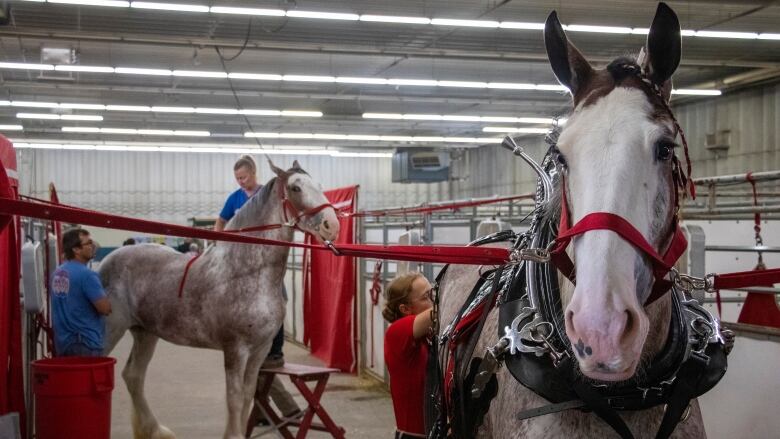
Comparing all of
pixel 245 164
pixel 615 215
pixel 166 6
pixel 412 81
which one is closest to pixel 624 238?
pixel 615 215

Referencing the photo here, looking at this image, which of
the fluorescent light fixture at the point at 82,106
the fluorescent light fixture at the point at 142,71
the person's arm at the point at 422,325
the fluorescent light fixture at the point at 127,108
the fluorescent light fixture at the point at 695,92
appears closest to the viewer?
the person's arm at the point at 422,325

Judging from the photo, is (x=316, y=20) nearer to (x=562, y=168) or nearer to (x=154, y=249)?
(x=154, y=249)

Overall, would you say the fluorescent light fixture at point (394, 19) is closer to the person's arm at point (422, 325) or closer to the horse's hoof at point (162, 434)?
the horse's hoof at point (162, 434)

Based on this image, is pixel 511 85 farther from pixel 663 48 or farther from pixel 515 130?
pixel 663 48

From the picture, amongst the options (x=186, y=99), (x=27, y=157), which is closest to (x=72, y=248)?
(x=186, y=99)

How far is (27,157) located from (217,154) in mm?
5681

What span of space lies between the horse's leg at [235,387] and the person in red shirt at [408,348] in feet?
5.75

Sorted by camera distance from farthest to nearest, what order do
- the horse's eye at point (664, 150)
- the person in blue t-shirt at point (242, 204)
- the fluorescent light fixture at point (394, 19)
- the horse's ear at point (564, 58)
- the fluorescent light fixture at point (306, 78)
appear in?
the fluorescent light fixture at point (306, 78)
the fluorescent light fixture at point (394, 19)
the person in blue t-shirt at point (242, 204)
the horse's ear at point (564, 58)
the horse's eye at point (664, 150)

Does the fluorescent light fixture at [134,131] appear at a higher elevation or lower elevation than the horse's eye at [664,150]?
higher

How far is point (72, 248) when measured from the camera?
521 cm

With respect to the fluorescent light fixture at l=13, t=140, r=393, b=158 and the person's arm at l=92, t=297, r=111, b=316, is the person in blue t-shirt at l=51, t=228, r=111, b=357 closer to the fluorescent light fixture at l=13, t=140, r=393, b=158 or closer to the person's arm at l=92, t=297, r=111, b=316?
the person's arm at l=92, t=297, r=111, b=316

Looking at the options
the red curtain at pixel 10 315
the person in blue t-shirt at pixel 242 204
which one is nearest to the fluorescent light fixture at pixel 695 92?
the person in blue t-shirt at pixel 242 204

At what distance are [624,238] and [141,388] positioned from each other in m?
4.97

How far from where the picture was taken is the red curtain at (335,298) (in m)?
8.51
